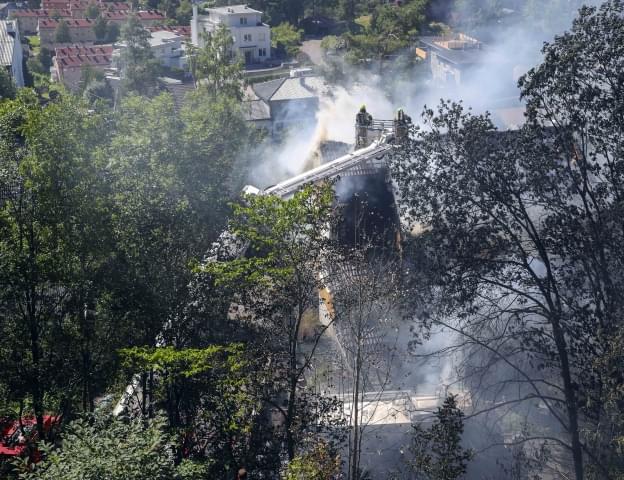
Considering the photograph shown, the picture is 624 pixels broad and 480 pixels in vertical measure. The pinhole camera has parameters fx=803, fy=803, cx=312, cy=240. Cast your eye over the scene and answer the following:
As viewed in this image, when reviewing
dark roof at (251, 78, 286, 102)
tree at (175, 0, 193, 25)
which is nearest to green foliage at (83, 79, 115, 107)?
dark roof at (251, 78, 286, 102)

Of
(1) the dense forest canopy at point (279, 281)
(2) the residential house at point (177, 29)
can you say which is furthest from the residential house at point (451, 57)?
(1) the dense forest canopy at point (279, 281)

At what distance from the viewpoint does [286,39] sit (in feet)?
162

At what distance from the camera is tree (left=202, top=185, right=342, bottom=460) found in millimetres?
9570

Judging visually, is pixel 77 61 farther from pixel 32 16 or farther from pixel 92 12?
pixel 32 16

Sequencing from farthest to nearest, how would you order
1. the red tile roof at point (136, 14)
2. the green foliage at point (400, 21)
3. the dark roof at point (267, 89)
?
1. the red tile roof at point (136, 14)
2. the green foliage at point (400, 21)
3. the dark roof at point (267, 89)

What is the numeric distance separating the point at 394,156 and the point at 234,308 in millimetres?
3058

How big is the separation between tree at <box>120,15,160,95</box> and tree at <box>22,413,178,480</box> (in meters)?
28.6

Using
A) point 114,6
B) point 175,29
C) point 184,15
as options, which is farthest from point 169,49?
point 114,6

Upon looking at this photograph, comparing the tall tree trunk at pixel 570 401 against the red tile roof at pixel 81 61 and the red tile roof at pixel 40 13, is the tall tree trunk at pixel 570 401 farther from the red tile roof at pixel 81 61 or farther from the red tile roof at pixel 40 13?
the red tile roof at pixel 40 13

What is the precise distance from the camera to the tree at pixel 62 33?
164ft

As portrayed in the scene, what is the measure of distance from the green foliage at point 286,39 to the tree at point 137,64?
10.4 metres

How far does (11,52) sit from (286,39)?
16.6 m

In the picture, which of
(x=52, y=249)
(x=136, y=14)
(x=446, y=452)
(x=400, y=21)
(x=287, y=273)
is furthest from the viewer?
(x=136, y=14)

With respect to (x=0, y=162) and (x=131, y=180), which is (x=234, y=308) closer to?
(x=131, y=180)
